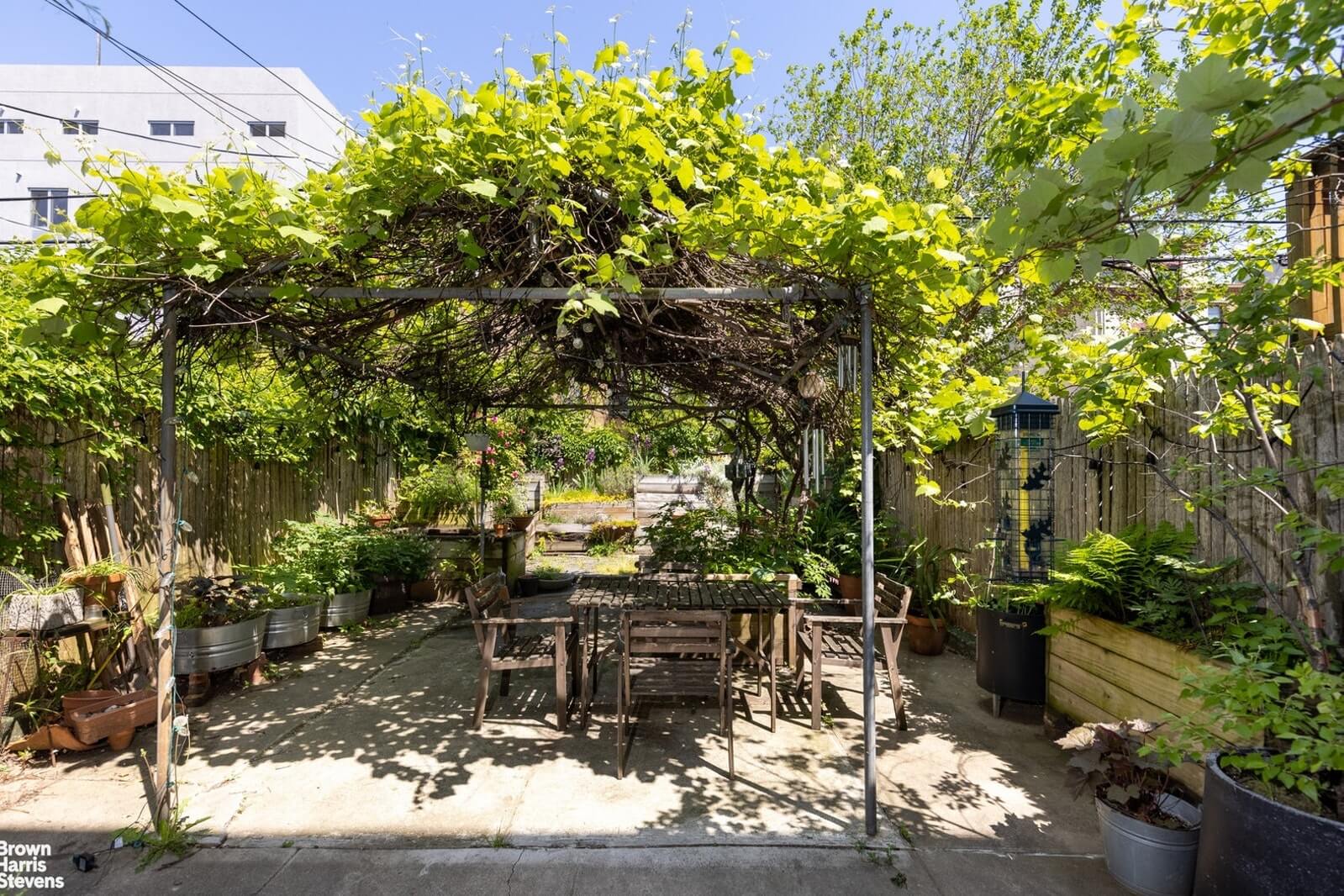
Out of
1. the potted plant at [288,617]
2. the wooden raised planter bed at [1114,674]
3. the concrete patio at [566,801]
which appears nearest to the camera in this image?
the concrete patio at [566,801]

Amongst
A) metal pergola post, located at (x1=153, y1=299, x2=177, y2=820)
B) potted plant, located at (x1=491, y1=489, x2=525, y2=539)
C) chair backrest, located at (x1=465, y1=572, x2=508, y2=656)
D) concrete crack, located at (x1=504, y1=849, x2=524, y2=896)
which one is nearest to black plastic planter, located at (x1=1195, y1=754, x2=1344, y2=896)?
concrete crack, located at (x1=504, y1=849, x2=524, y2=896)

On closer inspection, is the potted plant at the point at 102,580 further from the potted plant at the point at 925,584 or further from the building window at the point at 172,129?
the building window at the point at 172,129

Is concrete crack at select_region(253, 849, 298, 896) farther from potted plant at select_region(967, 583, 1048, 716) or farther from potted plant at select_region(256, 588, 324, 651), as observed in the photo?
potted plant at select_region(967, 583, 1048, 716)

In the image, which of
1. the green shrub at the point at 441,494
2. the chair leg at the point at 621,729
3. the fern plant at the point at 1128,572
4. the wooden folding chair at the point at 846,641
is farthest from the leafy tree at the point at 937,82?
the chair leg at the point at 621,729

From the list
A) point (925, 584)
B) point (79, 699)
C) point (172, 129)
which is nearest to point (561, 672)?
point (79, 699)

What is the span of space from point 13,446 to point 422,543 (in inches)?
145

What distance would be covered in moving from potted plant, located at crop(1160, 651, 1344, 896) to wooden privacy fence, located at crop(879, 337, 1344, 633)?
0.60 metres

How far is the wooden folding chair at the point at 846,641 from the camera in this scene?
11.3 ft

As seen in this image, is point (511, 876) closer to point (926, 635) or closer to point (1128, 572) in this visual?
point (1128, 572)

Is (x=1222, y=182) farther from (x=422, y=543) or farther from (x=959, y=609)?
(x=422, y=543)

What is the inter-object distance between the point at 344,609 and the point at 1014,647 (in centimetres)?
554

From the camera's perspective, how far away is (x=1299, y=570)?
6.77 feet

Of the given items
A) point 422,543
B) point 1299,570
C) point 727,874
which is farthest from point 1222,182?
Answer: point 422,543

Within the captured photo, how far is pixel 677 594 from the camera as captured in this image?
406 centimetres
